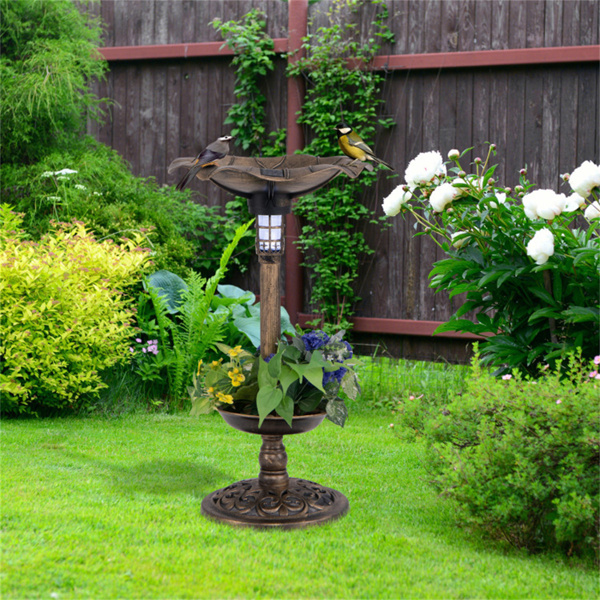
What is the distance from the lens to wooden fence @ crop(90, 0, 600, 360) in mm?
4887

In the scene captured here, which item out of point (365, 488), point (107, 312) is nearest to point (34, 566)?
point (365, 488)

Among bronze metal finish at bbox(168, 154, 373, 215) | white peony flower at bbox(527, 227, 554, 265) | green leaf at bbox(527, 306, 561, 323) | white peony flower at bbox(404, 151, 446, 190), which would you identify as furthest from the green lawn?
white peony flower at bbox(404, 151, 446, 190)

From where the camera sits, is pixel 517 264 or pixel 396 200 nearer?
pixel 517 264

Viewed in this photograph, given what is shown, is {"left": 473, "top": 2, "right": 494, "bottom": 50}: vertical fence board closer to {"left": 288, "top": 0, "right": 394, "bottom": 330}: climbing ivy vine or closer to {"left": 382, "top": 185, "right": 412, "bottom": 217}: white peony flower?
{"left": 288, "top": 0, "right": 394, "bottom": 330}: climbing ivy vine

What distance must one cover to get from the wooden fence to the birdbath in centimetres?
258

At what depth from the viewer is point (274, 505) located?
8.75ft

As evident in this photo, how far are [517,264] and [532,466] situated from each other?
3.91 feet

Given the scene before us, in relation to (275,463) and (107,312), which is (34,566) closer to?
(275,463)

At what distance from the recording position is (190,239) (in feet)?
19.1

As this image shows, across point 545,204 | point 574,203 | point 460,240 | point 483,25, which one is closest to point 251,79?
point 483,25

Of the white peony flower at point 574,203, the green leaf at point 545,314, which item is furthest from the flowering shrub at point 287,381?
the white peony flower at point 574,203

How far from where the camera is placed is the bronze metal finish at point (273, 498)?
8.59 feet

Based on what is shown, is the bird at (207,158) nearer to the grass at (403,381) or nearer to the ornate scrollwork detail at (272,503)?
the ornate scrollwork detail at (272,503)

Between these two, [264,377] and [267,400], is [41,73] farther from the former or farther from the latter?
[267,400]
